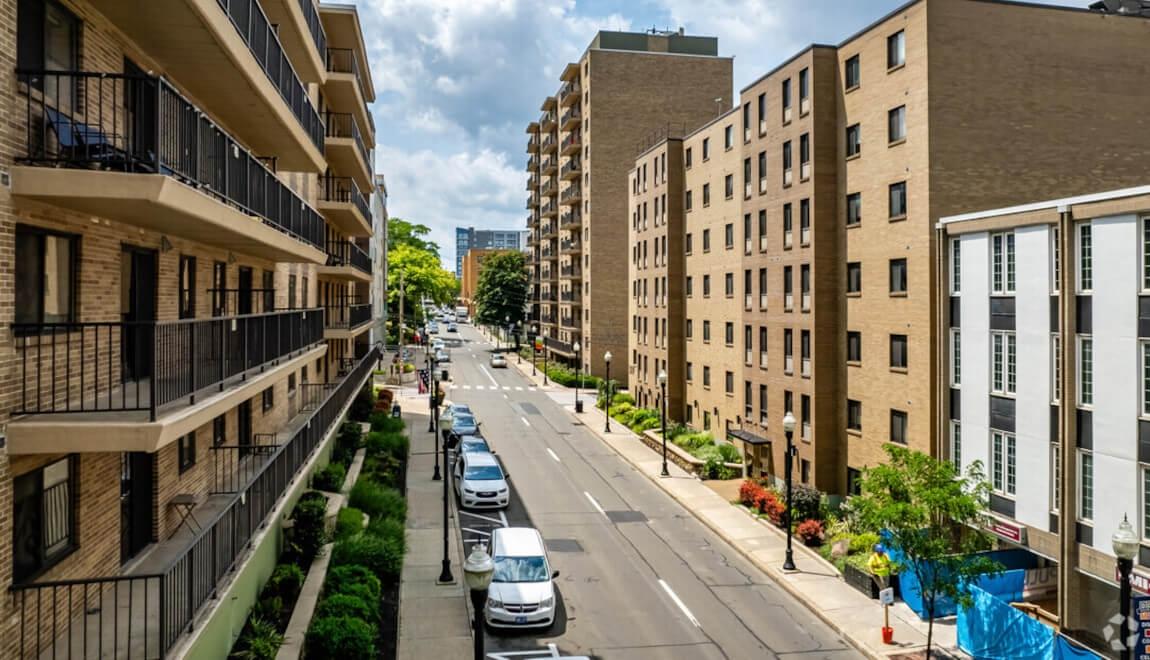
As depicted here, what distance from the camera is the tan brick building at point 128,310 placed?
26.8ft

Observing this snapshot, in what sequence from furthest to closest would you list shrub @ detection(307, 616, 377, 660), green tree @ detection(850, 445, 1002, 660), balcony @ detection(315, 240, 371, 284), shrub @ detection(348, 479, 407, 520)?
balcony @ detection(315, 240, 371, 284) → shrub @ detection(348, 479, 407, 520) → green tree @ detection(850, 445, 1002, 660) → shrub @ detection(307, 616, 377, 660)

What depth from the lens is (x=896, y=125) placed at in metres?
26.4

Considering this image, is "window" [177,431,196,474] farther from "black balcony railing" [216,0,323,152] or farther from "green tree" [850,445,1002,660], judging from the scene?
"green tree" [850,445,1002,660]

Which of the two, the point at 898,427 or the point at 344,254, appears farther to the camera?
the point at 344,254

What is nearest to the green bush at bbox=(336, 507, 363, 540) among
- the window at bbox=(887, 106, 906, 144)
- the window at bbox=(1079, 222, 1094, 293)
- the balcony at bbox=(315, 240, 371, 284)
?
the balcony at bbox=(315, 240, 371, 284)

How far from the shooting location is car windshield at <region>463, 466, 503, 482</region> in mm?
29641

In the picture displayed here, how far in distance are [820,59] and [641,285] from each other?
25.5 meters

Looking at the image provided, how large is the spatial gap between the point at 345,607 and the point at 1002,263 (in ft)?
→ 61.4

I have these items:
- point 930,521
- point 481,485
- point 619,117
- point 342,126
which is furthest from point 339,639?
point 619,117

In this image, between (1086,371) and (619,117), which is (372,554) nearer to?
(1086,371)

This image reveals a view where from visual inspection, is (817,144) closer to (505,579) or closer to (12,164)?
(505,579)

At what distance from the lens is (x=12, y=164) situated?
7969mm

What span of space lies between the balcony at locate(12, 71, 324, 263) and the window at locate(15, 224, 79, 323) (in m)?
0.49

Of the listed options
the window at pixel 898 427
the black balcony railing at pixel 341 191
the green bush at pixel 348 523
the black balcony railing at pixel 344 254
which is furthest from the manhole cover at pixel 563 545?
the black balcony railing at pixel 341 191
